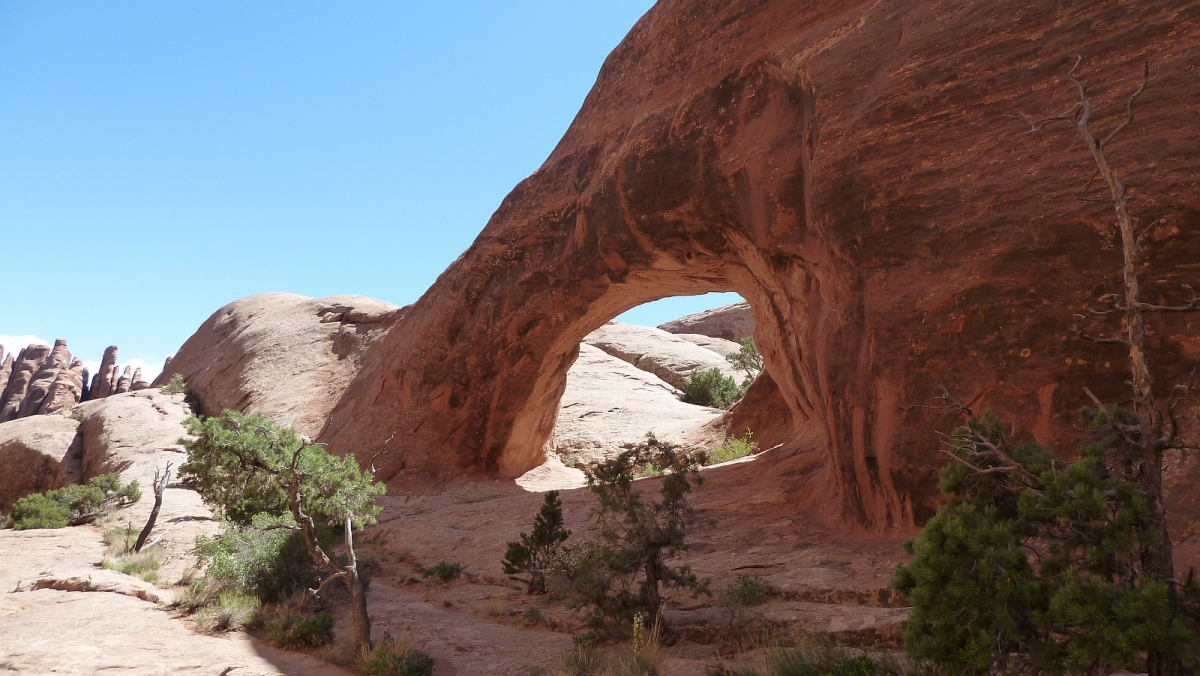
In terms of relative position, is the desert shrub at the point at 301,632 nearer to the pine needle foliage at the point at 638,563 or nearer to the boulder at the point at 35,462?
the pine needle foliage at the point at 638,563

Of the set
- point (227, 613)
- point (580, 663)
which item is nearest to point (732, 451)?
point (580, 663)

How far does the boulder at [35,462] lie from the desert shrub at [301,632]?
22043 mm

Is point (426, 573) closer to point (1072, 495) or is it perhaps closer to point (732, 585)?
point (732, 585)

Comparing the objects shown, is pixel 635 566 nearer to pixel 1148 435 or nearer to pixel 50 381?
pixel 1148 435

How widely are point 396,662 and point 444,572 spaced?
5.07 metres

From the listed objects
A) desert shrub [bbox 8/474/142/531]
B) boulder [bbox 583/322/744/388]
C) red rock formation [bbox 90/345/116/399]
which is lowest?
desert shrub [bbox 8/474/142/531]

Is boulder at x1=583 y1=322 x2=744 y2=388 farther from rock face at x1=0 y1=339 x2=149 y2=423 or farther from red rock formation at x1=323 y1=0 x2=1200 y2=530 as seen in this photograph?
rock face at x1=0 y1=339 x2=149 y2=423

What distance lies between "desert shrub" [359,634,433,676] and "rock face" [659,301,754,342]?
1688 inches

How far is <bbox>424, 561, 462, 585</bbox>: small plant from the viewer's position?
44.3ft

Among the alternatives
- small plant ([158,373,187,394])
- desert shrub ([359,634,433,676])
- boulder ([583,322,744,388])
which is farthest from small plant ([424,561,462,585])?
small plant ([158,373,187,394])

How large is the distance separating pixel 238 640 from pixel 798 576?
798 centimetres

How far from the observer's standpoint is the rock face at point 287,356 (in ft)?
98.2

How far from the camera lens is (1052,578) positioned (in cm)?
506

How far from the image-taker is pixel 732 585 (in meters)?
9.62
